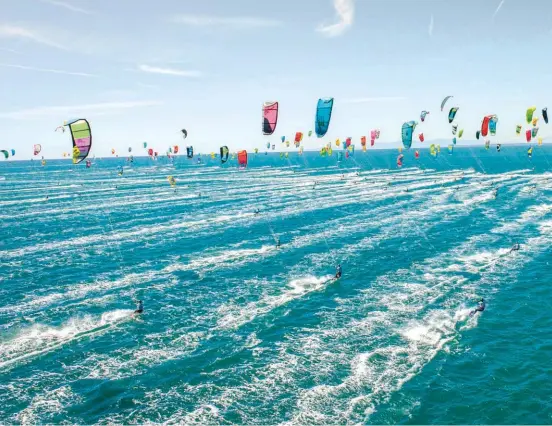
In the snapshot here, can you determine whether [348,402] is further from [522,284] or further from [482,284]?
[522,284]

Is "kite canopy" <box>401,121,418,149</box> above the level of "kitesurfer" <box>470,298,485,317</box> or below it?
above

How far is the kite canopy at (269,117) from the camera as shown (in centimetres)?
3906

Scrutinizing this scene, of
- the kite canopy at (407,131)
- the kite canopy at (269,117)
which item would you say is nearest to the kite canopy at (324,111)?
the kite canopy at (269,117)

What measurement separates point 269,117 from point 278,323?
1968cm

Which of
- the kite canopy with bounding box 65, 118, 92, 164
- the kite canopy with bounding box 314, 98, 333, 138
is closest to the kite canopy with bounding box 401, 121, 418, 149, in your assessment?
the kite canopy with bounding box 314, 98, 333, 138

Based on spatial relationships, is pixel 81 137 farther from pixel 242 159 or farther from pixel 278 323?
pixel 242 159

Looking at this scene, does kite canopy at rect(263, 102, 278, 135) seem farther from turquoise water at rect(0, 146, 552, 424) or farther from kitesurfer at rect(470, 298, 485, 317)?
kitesurfer at rect(470, 298, 485, 317)

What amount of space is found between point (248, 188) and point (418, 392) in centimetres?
9140

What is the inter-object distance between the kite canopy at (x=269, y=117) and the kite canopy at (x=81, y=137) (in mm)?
15731

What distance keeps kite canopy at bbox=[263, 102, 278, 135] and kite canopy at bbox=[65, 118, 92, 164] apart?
15731 mm

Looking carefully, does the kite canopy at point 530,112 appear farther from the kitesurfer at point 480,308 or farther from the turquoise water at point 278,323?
the kitesurfer at point 480,308

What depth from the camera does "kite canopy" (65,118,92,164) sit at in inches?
1137

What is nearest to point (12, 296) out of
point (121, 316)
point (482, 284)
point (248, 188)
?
point (121, 316)

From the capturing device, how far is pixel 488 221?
206 feet
